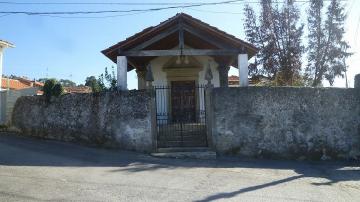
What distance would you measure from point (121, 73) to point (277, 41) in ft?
43.2

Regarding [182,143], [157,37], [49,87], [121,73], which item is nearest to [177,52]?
[157,37]

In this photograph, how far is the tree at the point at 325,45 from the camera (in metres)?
24.9

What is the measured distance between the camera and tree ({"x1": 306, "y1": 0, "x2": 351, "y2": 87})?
2489cm

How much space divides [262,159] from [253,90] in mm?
2140

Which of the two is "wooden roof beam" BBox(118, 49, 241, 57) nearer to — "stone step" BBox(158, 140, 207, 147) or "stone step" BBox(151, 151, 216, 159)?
"stone step" BBox(158, 140, 207, 147)

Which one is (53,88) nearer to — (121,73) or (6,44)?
(121,73)

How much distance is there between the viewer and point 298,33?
24.0 meters

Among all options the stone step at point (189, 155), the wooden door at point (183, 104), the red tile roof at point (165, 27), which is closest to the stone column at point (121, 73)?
the red tile roof at point (165, 27)

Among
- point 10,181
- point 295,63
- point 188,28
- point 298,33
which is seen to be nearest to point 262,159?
point 188,28

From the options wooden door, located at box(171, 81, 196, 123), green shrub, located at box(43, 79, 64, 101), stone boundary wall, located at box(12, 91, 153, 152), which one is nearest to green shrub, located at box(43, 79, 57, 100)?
green shrub, located at box(43, 79, 64, 101)

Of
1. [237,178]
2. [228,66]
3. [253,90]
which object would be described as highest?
[228,66]

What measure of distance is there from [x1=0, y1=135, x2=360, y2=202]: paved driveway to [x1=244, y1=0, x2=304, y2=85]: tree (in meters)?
11.8

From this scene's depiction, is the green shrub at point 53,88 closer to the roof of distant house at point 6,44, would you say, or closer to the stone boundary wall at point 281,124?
the stone boundary wall at point 281,124

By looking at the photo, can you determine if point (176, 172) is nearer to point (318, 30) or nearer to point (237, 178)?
point (237, 178)
